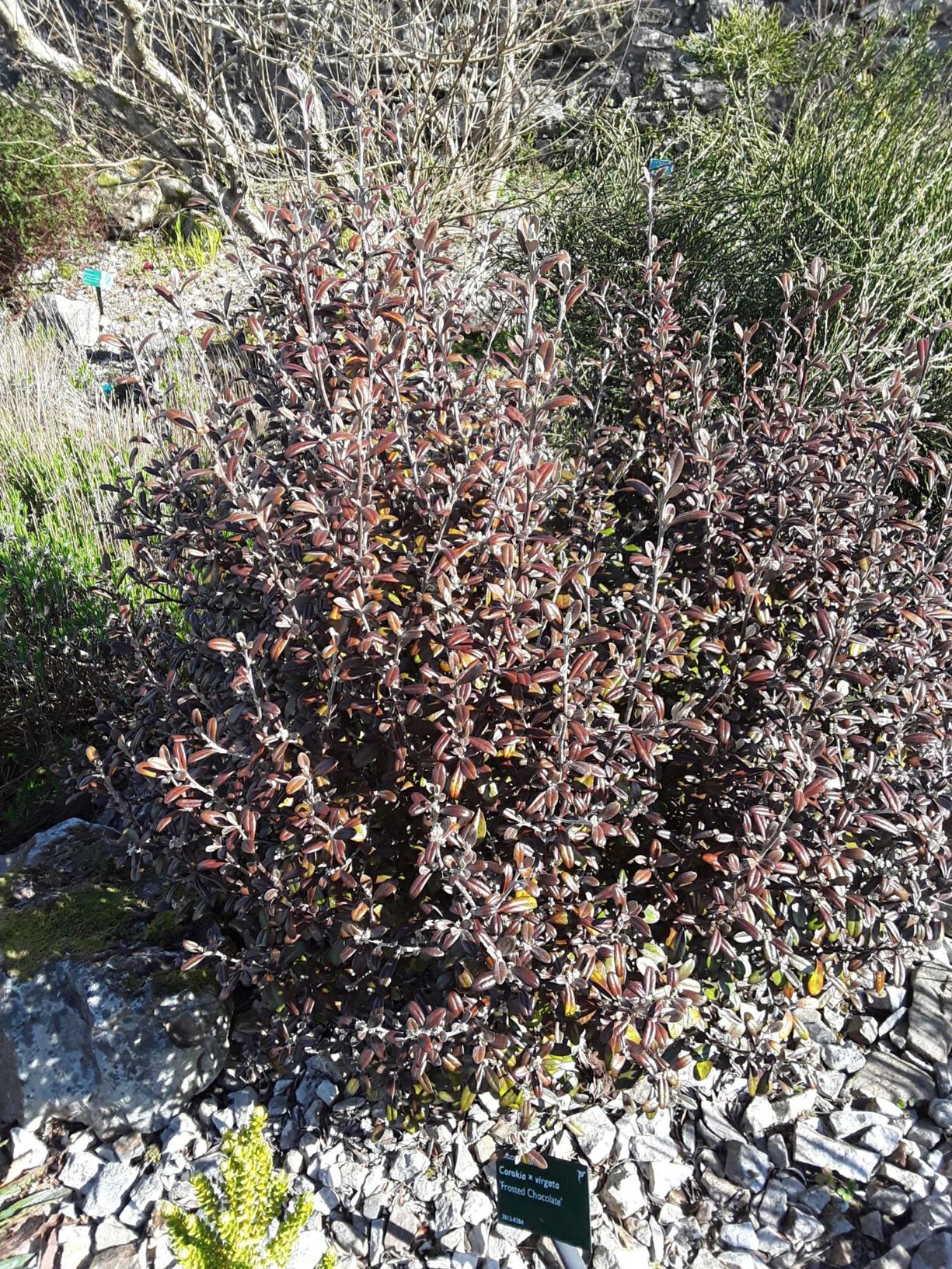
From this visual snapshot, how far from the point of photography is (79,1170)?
90.0 inches

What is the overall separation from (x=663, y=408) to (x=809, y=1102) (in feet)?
5.47

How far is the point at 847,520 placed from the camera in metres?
2.19

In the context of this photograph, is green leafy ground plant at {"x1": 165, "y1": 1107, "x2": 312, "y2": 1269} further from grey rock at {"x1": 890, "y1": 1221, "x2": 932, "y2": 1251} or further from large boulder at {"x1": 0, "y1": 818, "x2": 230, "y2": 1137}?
grey rock at {"x1": 890, "y1": 1221, "x2": 932, "y2": 1251}

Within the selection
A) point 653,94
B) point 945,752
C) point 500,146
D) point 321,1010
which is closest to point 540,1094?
point 321,1010

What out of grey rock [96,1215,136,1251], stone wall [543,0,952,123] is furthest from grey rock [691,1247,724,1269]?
stone wall [543,0,952,123]

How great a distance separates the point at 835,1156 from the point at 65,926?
1.94 metres

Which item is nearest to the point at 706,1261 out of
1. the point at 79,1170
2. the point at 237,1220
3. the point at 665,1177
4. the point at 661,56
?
the point at 665,1177

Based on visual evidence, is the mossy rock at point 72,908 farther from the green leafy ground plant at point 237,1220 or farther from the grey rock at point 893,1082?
the grey rock at point 893,1082

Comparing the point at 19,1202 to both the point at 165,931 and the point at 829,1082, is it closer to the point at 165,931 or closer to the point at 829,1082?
the point at 165,931

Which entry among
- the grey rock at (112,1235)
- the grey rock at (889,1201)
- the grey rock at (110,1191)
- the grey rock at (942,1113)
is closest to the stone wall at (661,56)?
the grey rock at (942,1113)

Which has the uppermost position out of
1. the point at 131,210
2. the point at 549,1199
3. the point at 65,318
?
the point at 131,210

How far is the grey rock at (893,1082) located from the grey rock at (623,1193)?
1.96 feet

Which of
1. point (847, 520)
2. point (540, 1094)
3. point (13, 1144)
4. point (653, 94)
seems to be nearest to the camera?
point (540, 1094)

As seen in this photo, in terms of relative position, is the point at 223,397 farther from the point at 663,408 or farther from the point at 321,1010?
the point at 321,1010
